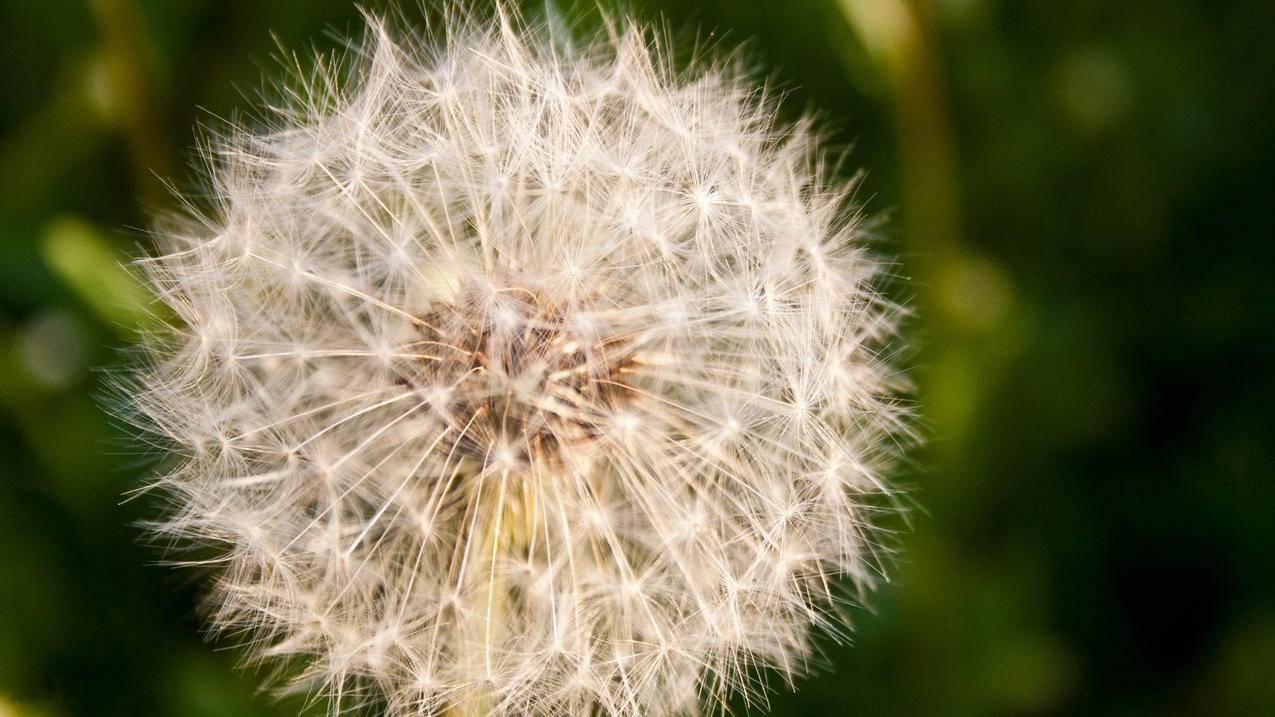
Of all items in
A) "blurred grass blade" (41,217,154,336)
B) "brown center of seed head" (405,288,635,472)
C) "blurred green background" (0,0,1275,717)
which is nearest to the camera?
"brown center of seed head" (405,288,635,472)

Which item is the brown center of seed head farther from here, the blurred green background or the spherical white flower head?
the blurred green background

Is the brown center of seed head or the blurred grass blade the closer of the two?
the brown center of seed head

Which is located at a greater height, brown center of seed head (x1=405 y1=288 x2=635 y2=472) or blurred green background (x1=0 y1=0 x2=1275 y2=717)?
blurred green background (x1=0 y1=0 x2=1275 y2=717)

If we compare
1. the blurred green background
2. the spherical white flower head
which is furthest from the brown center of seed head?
the blurred green background

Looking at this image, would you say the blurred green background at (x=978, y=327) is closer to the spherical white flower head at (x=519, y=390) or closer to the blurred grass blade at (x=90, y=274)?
the blurred grass blade at (x=90, y=274)

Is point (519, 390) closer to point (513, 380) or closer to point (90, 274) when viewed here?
point (513, 380)

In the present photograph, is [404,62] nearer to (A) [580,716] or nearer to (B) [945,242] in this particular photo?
(A) [580,716]

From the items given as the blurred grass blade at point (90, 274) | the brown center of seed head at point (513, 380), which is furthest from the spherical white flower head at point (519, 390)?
the blurred grass blade at point (90, 274)
